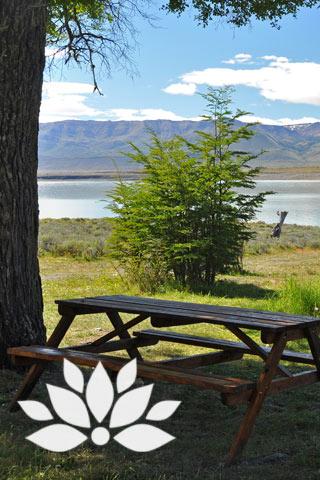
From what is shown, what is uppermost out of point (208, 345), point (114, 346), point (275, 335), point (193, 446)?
point (275, 335)

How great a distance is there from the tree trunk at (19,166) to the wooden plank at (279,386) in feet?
7.13

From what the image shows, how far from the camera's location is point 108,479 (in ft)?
13.0

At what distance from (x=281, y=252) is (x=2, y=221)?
1927cm

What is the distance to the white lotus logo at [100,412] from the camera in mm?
4609

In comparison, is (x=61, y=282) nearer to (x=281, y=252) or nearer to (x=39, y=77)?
(x=39, y=77)

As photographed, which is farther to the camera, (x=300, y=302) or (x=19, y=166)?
(x=300, y=302)

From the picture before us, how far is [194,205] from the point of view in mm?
12977

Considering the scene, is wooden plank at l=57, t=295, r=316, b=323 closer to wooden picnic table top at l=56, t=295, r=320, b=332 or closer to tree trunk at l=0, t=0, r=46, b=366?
wooden picnic table top at l=56, t=295, r=320, b=332

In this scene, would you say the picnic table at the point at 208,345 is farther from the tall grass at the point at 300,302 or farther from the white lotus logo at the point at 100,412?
Result: the tall grass at the point at 300,302

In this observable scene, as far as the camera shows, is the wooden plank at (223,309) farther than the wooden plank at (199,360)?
No

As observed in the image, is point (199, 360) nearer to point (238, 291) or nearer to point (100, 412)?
point (100, 412)

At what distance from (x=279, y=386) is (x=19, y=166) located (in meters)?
2.68

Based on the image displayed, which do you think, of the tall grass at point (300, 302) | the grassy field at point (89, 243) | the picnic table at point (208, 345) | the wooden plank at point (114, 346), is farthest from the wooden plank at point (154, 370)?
the grassy field at point (89, 243)

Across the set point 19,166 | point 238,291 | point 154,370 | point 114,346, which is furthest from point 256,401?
point 238,291
